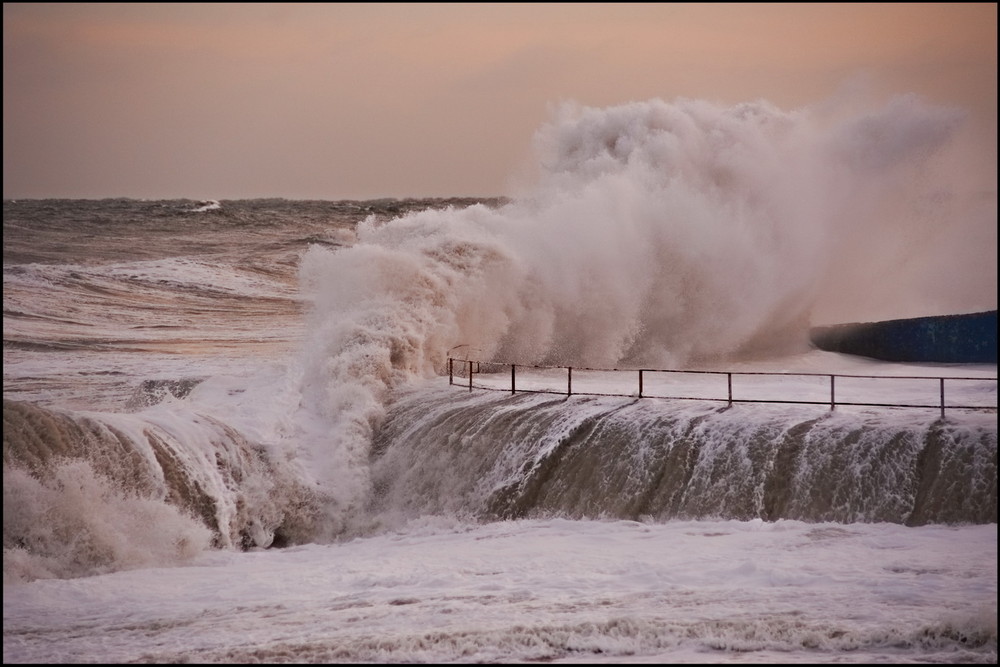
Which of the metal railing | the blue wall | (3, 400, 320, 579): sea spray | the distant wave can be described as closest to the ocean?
(3, 400, 320, 579): sea spray

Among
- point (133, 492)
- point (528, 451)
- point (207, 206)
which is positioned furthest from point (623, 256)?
point (207, 206)

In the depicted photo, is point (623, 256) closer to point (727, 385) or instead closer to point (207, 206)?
point (727, 385)

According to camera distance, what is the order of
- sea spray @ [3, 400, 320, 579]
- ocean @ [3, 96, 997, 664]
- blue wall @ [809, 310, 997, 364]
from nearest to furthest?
ocean @ [3, 96, 997, 664] < sea spray @ [3, 400, 320, 579] < blue wall @ [809, 310, 997, 364]

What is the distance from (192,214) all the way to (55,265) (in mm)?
14656

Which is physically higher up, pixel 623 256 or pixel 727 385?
pixel 623 256

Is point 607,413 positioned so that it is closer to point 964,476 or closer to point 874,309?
point 964,476

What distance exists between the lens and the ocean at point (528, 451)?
8.82 meters

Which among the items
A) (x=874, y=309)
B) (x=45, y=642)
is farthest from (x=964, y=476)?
(x=874, y=309)

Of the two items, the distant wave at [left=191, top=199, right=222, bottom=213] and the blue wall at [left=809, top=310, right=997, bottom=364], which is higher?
the distant wave at [left=191, top=199, right=222, bottom=213]

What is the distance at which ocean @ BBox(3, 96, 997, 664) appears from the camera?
8.82 meters

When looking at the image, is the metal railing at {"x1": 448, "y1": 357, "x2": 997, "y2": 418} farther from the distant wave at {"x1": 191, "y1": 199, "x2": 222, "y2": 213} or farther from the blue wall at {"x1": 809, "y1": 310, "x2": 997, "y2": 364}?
the distant wave at {"x1": 191, "y1": 199, "x2": 222, "y2": 213}

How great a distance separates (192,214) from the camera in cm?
4175

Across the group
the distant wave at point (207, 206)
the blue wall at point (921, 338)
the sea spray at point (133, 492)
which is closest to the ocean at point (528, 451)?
the sea spray at point (133, 492)

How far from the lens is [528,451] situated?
43.8 feet
